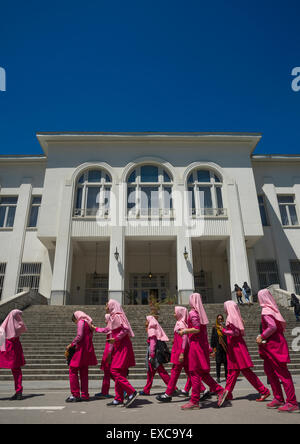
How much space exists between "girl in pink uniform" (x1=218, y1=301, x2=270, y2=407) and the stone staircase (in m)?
3.79

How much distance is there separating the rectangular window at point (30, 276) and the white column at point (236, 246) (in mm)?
12442

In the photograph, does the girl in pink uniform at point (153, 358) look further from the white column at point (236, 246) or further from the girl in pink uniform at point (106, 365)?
the white column at point (236, 246)

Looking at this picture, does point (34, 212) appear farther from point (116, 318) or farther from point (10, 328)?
point (116, 318)

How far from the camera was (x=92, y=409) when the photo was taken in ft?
14.5

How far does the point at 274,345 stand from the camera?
172 inches

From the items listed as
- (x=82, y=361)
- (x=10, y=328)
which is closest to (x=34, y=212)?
(x=10, y=328)

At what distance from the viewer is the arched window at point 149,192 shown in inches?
739

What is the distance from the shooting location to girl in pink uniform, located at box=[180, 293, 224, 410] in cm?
445

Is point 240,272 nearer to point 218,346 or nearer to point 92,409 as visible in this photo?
point 218,346

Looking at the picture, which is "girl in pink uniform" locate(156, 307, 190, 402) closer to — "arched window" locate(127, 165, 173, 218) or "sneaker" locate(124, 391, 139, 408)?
"sneaker" locate(124, 391, 139, 408)

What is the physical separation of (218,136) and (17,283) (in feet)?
54.1

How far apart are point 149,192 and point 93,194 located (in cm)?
367

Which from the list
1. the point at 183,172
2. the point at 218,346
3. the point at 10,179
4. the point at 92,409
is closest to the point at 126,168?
the point at 183,172

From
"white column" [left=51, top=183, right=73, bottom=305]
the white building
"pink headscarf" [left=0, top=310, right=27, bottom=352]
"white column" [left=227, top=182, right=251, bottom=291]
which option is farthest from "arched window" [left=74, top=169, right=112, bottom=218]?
"pink headscarf" [left=0, top=310, right=27, bottom=352]
